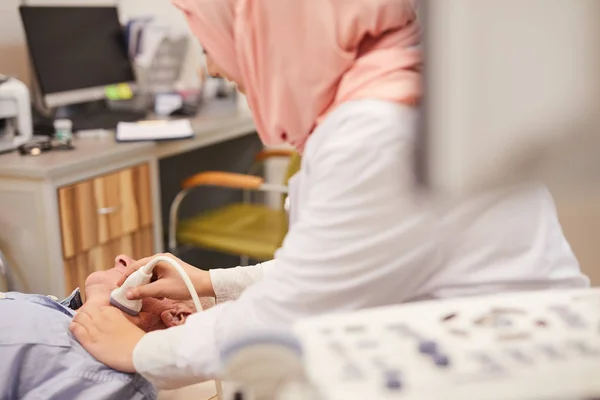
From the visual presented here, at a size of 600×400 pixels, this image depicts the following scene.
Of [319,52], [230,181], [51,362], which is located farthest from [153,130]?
[319,52]

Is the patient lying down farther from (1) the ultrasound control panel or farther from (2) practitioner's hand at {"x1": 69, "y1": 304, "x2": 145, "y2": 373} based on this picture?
(1) the ultrasound control panel

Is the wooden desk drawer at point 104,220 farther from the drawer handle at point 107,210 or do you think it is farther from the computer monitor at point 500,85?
the computer monitor at point 500,85

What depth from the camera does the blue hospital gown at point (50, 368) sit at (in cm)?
112

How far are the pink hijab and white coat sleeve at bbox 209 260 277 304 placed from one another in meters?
0.42

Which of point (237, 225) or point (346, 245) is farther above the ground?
point (346, 245)

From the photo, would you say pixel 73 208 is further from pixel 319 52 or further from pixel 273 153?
pixel 319 52

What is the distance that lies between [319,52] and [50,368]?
0.68 m

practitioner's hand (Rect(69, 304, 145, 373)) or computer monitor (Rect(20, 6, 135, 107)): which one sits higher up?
computer monitor (Rect(20, 6, 135, 107))

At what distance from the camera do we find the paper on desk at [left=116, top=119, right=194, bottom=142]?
7.96 feet

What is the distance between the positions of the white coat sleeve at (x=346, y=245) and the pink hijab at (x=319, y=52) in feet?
0.21

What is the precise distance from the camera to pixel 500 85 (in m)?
0.70

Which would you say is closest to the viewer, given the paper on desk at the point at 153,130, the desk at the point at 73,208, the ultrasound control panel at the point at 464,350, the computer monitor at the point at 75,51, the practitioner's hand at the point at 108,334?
the ultrasound control panel at the point at 464,350

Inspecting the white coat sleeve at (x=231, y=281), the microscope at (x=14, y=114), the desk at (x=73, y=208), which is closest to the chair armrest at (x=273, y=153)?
the desk at (x=73, y=208)

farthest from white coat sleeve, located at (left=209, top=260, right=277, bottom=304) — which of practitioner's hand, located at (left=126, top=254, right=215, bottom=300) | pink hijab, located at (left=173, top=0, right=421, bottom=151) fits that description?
pink hijab, located at (left=173, top=0, right=421, bottom=151)
